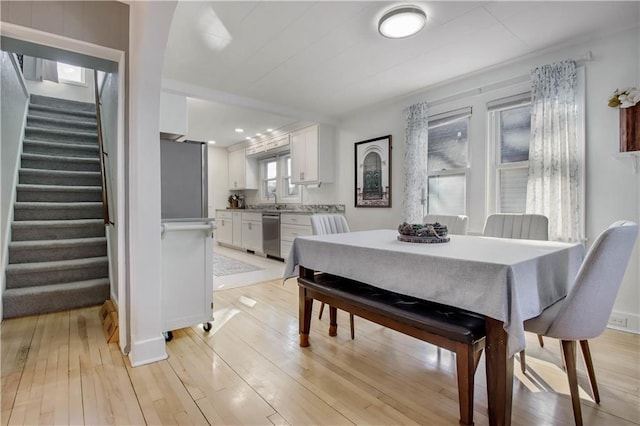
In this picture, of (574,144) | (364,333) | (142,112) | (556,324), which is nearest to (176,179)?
(142,112)

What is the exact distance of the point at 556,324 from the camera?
4.42 ft

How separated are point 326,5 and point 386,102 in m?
2.22

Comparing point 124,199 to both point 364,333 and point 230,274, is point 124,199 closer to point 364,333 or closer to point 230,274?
point 364,333

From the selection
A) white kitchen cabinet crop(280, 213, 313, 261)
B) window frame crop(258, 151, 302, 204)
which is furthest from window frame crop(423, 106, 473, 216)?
window frame crop(258, 151, 302, 204)

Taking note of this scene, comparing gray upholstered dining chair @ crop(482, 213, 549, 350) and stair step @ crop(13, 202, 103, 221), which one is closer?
gray upholstered dining chair @ crop(482, 213, 549, 350)

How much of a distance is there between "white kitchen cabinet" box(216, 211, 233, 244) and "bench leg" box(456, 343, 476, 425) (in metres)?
6.13

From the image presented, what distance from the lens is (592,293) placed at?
1298mm

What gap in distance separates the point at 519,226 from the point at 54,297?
4.07m

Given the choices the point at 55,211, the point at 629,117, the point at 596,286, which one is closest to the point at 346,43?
the point at 629,117

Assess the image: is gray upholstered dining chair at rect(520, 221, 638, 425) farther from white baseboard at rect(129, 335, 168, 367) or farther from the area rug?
the area rug

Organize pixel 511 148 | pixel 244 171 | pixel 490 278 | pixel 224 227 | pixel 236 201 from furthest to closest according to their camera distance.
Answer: pixel 236 201
pixel 224 227
pixel 244 171
pixel 511 148
pixel 490 278

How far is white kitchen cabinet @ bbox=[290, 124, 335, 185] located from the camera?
16.3 ft

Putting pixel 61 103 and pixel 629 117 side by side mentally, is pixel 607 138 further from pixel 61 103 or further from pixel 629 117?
pixel 61 103

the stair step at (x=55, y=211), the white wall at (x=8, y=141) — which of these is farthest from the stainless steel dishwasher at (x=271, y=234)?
the white wall at (x=8, y=141)
